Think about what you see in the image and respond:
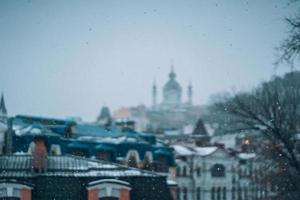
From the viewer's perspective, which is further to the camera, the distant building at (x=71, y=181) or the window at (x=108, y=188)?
the window at (x=108, y=188)

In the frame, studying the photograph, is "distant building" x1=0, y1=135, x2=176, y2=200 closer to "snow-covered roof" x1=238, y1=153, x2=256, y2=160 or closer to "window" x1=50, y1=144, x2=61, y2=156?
"window" x1=50, y1=144, x2=61, y2=156

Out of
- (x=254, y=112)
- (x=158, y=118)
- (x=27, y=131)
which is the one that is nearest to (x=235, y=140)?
(x=27, y=131)

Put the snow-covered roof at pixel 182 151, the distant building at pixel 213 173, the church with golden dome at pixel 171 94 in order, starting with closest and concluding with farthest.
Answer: the distant building at pixel 213 173 < the snow-covered roof at pixel 182 151 < the church with golden dome at pixel 171 94

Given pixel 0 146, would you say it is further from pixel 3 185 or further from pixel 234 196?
pixel 234 196

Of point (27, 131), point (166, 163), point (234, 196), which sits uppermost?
point (27, 131)

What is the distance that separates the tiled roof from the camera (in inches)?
563

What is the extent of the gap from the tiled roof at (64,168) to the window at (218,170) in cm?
2706

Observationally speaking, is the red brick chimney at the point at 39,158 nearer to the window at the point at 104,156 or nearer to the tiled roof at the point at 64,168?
the tiled roof at the point at 64,168

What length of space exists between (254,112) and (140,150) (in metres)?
18.7

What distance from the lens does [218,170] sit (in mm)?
41719

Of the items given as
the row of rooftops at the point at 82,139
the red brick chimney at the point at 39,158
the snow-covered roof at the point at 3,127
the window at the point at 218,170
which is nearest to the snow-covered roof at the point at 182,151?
the window at the point at 218,170

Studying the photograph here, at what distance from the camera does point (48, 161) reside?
50.5 feet

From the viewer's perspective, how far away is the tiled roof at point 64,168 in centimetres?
1429

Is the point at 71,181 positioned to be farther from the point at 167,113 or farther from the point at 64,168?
the point at 167,113
